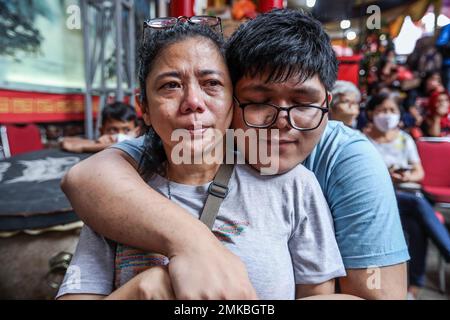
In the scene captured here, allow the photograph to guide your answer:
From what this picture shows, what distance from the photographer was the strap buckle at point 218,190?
94 centimetres

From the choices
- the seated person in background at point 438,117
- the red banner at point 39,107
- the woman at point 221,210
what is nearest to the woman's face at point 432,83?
the seated person in background at point 438,117

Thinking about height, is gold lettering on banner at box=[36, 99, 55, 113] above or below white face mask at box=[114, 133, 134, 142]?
above

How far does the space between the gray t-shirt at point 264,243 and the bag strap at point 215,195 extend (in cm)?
2

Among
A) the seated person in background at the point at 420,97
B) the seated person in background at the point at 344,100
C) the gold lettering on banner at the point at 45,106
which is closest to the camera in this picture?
the seated person in background at the point at 344,100

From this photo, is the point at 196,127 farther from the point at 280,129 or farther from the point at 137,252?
the point at 137,252

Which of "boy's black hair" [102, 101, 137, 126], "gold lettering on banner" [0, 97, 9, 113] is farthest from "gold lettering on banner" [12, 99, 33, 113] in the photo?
"boy's black hair" [102, 101, 137, 126]

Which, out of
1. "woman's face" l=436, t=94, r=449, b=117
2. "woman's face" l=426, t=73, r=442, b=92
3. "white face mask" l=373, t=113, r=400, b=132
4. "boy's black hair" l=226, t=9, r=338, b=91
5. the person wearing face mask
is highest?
"woman's face" l=426, t=73, r=442, b=92

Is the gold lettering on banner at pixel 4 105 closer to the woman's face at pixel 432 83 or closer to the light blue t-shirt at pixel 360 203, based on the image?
the light blue t-shirt at pixel 360 203

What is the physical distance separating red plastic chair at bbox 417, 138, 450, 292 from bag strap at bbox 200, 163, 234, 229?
3.08m

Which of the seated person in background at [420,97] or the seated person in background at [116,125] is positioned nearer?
the seated person in background at [116,125]

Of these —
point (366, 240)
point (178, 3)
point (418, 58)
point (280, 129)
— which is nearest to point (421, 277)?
point (366, 240)

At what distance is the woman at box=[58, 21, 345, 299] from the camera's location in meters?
0.88

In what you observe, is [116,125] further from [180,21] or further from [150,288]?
[150,288]

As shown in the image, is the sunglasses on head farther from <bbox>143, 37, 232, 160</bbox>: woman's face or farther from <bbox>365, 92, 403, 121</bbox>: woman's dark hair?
<bbox>365, 92, 403, 121</bbox>: woman's dark hair
